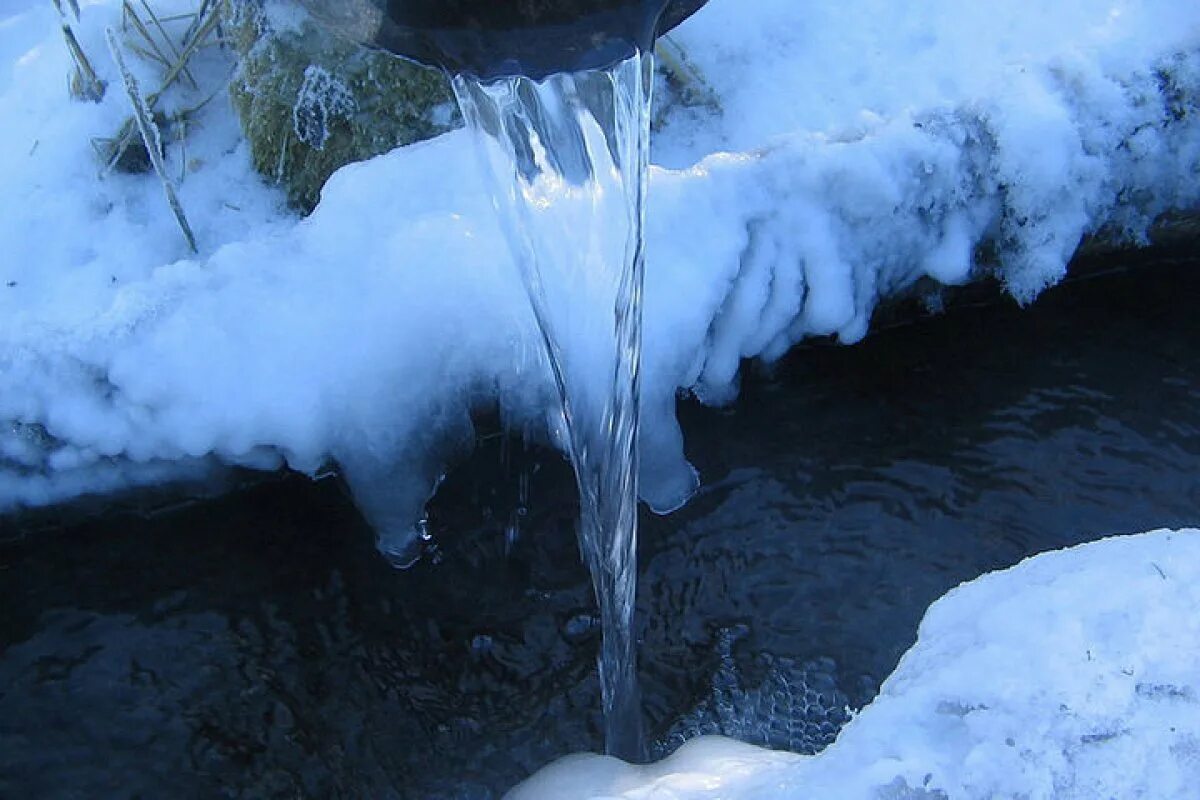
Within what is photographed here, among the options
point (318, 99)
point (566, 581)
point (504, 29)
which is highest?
point (318, 99)

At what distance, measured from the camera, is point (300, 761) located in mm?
2398

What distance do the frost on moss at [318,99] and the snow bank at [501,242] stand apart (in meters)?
0.14

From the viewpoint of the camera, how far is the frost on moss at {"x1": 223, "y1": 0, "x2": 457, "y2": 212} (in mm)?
3047

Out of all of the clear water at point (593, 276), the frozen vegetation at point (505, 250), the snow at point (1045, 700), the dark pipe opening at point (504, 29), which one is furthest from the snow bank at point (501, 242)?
the snow at point (1045, 700)

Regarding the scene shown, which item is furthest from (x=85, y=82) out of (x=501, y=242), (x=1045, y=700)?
(x=1045, y=700)

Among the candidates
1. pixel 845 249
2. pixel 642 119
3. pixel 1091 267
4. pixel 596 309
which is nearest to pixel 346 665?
pixel 596 309

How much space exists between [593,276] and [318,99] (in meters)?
1.03

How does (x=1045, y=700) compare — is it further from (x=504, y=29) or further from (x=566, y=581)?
(x=566, y=581)

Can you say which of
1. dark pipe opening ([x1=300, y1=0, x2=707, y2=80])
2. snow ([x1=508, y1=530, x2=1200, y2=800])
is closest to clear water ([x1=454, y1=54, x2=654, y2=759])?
dark pipe opening ([x1=300, y1=0, x2=707, y2=80])

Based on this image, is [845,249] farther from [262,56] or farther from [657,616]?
[262,56]

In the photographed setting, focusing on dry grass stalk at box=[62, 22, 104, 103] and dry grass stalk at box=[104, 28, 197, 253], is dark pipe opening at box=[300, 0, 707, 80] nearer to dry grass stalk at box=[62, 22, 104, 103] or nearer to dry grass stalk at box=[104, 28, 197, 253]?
dry grass stalk at box=[104, 28, 197, 253]

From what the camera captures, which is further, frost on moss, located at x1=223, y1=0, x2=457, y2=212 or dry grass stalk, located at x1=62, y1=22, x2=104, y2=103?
dry grass stalk, located at x1=62, y1=22, x2=104, y2=103

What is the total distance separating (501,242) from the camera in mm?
2635

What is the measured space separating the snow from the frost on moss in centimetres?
197
